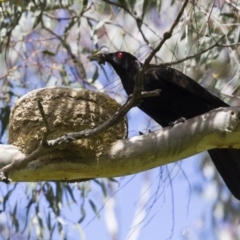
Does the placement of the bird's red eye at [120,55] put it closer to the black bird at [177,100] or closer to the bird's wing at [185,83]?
the black bird at [177,100]

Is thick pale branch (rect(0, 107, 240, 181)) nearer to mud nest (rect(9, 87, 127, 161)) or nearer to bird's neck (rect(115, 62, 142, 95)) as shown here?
mud nest (rect(9, 87, 127, 161))

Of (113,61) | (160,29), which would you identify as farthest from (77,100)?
(160,29)

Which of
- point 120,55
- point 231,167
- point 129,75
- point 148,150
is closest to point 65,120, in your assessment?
point 148,150

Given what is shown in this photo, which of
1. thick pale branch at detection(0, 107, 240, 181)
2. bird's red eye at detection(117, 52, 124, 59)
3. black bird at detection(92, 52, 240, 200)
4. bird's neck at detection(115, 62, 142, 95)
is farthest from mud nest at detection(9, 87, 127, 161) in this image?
bird's red eye at detection(117, 52, 124, 59)

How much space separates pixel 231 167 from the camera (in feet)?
12.5

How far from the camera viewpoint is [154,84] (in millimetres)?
4160

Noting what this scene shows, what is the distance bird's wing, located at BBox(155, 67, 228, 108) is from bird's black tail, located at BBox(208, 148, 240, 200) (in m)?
0.27

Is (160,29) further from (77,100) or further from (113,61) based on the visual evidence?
(77,100)

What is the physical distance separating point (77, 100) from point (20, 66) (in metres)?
2.08

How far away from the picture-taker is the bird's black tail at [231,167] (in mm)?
3791

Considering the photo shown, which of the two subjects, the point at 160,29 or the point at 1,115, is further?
the point at 160,29

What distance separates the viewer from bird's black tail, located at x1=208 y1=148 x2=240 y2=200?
379 cm

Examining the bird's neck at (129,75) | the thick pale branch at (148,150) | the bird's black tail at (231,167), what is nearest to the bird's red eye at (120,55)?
the bird's neck at (129,75)

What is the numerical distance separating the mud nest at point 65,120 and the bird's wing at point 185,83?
71 cm
